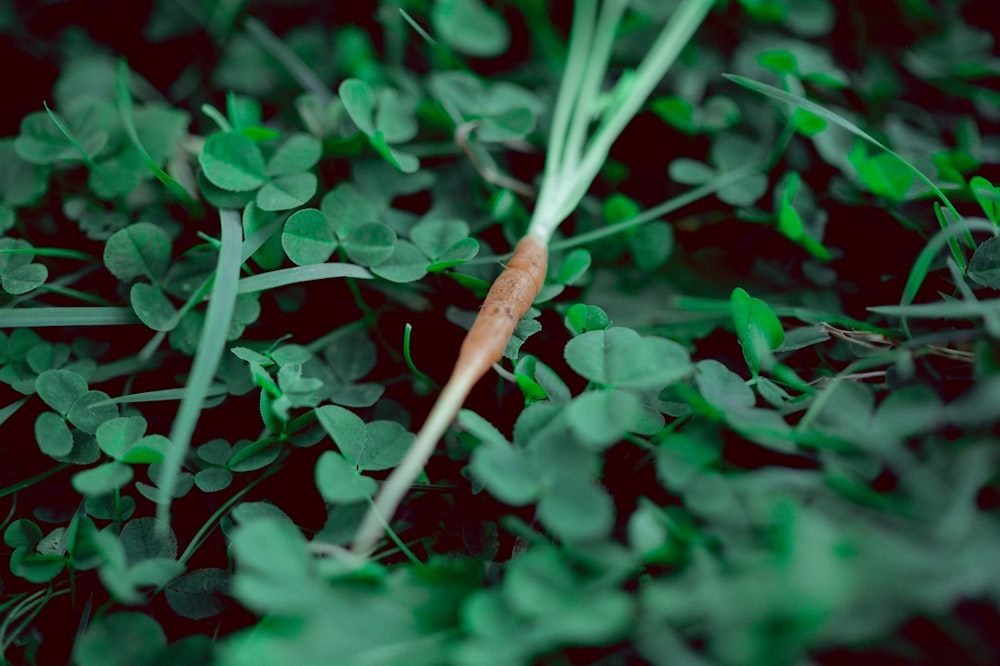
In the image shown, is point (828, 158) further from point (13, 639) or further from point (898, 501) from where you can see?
point (13, 639)

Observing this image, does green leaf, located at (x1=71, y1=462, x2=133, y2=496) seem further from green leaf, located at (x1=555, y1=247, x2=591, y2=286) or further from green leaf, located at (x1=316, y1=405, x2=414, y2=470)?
green leaf, located at (x1=555, y1=247, x2=591, y2=286)

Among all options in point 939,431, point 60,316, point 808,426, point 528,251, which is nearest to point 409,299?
point 528,251

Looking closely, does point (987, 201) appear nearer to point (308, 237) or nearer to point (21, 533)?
point (308, 237)

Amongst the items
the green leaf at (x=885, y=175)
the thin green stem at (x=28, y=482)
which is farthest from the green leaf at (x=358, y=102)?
the green leaf at (x=885, y=175)

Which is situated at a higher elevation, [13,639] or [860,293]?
[860,293]

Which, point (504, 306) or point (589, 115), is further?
point (589, 115)

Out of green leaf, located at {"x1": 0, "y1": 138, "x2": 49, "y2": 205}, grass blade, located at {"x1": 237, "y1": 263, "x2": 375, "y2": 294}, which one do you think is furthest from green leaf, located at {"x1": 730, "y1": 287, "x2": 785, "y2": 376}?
green leaf, located at {"x1": 0, "y1": 138, "x2": 49, "y2": 205}

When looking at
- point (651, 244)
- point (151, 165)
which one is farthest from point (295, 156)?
point (651, 244)

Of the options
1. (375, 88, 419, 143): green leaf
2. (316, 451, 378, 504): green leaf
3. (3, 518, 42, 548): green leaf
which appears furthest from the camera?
(375, 88, 419, 143): green leaf
